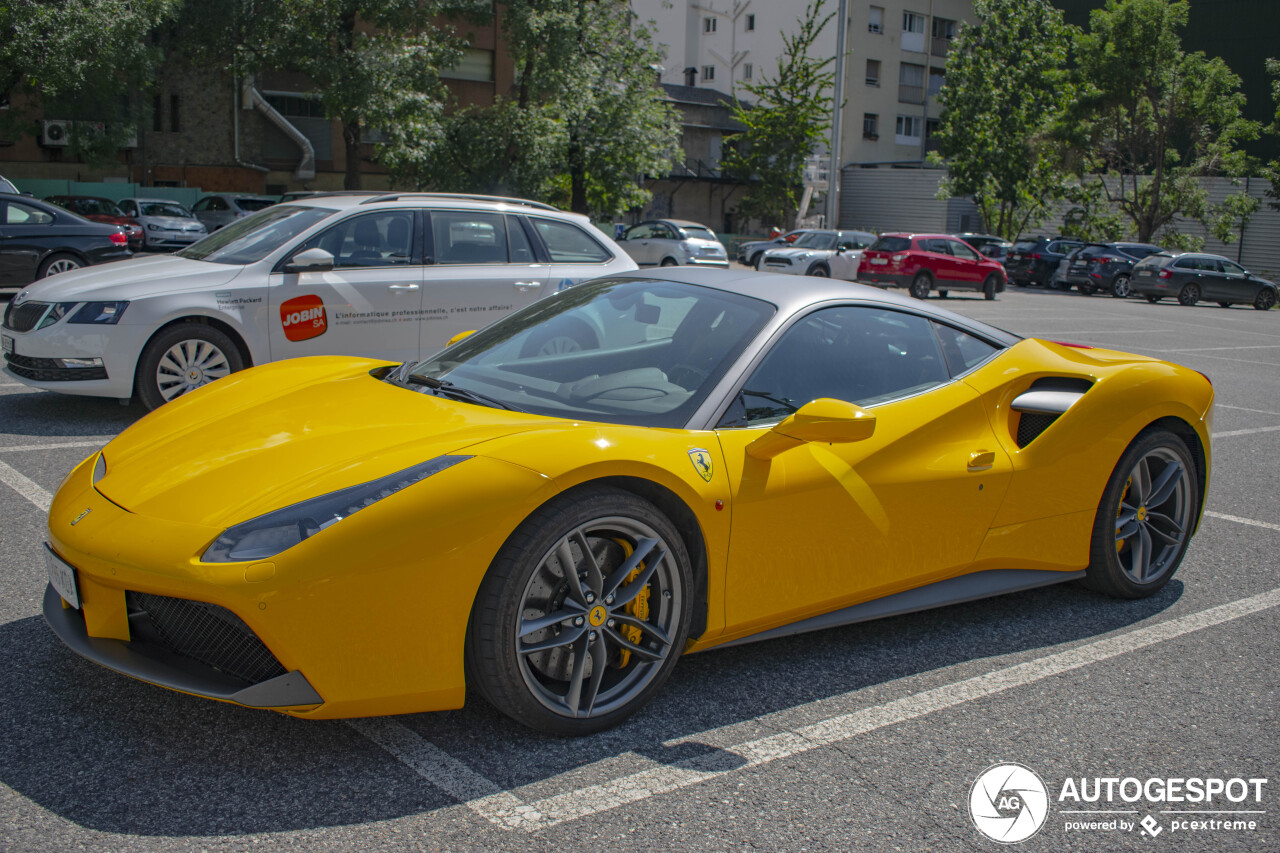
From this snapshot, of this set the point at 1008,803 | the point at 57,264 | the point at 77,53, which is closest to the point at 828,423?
the point at 1008,803

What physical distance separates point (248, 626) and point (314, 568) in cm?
21

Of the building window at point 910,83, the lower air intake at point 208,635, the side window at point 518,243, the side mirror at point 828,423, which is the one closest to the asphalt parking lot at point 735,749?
the lower air intake at point 208,635

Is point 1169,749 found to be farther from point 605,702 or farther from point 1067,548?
point 605,702

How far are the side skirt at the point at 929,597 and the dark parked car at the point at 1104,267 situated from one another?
29918mm

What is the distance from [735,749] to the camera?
9.73ft

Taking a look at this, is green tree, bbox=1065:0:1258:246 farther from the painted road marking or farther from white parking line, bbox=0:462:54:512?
white parking line, bbox=0:462:54:512

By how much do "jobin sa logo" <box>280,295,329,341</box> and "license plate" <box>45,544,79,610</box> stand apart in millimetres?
4515

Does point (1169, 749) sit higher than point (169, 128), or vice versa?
point (169, 128)

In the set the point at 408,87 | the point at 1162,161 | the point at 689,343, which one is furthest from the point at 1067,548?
the point at 1162,161

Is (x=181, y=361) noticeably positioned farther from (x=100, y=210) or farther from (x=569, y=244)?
(x=100, y=210)

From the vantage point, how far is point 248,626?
99.1 inches

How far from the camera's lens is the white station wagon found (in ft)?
22.4

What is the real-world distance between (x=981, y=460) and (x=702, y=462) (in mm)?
1196

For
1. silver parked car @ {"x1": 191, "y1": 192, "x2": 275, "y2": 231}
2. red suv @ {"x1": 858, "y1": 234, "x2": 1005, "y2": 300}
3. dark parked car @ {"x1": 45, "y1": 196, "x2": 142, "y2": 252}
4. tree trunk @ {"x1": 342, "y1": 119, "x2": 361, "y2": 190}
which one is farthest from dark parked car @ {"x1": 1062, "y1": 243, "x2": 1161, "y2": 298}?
A: dark parked car @ {"x1": 45, "y1": 196, "x2": 142, "y2": 252}
